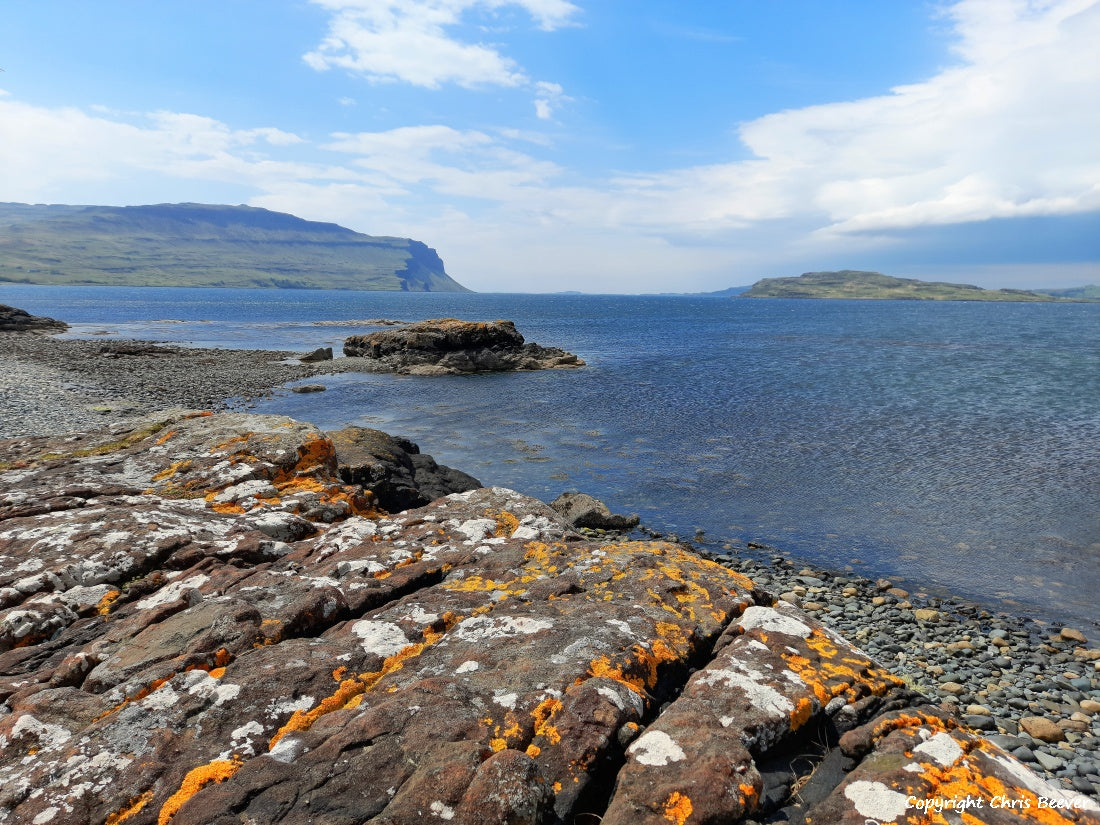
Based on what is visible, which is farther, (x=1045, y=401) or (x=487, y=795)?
(x=1045, y=401)

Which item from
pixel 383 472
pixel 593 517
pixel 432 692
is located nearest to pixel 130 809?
pixel 432 692

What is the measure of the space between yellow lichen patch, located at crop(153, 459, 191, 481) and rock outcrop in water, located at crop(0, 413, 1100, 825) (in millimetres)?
2812

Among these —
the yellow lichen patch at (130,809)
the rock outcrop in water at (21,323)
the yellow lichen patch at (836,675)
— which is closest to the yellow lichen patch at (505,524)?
the yellow lichen patch at (836,675)

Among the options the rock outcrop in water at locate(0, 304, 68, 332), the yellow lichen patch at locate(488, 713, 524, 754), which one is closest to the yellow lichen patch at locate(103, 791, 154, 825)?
the yellow lichen patch at locate(488, 713, 524, 754)

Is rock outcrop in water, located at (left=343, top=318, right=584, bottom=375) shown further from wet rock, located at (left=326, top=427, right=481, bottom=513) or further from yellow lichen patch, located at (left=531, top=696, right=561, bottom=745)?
yellow lichen patch, located at (left=531, top=696, right=561, bottom=745)

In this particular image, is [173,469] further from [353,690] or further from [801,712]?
[801,712]

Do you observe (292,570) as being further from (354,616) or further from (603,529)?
(603,529)

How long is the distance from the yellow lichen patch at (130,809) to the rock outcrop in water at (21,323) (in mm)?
112246

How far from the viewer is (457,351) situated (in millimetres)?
73000

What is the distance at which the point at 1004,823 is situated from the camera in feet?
14.7

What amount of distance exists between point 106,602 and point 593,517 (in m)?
16.9

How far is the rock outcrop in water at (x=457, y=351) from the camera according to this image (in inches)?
2813

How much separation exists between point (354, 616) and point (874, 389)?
59.2m

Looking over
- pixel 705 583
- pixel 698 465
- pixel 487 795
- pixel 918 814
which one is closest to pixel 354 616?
pixel 487 795
